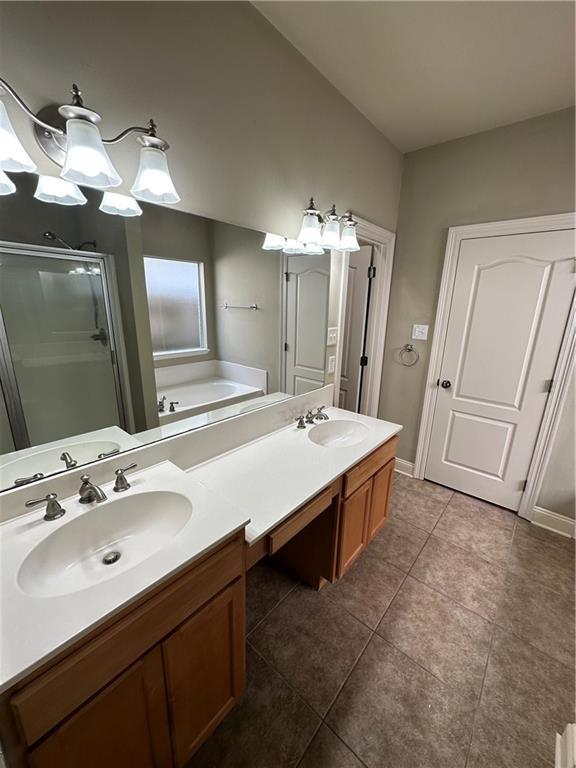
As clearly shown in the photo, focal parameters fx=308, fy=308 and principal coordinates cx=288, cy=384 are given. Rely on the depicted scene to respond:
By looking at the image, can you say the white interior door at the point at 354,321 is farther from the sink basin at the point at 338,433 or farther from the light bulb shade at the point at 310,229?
the light bulb shade at the point at 310,229

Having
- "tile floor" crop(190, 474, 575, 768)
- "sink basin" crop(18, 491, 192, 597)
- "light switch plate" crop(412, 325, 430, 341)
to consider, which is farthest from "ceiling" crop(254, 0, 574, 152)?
"tile floor" crop(190, 474, 575, 768)

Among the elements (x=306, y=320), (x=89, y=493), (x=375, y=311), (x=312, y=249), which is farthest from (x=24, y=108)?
(x=375, y=311)

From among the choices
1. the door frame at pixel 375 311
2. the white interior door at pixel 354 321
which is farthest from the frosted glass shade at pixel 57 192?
the white interior door at pixel 354 321

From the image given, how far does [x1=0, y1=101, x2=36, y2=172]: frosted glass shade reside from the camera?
77 centimetres

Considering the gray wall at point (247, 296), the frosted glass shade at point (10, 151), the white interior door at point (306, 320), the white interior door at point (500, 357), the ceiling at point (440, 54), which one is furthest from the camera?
the white interior door at point (500, 357)

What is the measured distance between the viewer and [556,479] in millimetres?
2178

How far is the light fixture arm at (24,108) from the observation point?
0.78m

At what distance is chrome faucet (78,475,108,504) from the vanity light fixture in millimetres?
938

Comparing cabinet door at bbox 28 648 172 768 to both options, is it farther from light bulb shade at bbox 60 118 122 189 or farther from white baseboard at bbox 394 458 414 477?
white baseboard at bbox 394 458 414 477

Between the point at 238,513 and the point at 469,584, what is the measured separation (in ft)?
5.36

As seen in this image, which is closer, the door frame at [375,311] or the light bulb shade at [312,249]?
the light bulb shade at [312,249]

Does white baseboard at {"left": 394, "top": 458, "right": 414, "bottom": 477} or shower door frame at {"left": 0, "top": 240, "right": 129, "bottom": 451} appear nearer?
shower door frame at {"left": 0, "top": 240, "right": 129, "bottom": 451}

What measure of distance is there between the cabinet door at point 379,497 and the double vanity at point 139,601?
40cm

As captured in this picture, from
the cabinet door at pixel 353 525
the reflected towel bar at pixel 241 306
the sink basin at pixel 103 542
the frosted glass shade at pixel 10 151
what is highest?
the frosted glass shade at pixel 10 151
